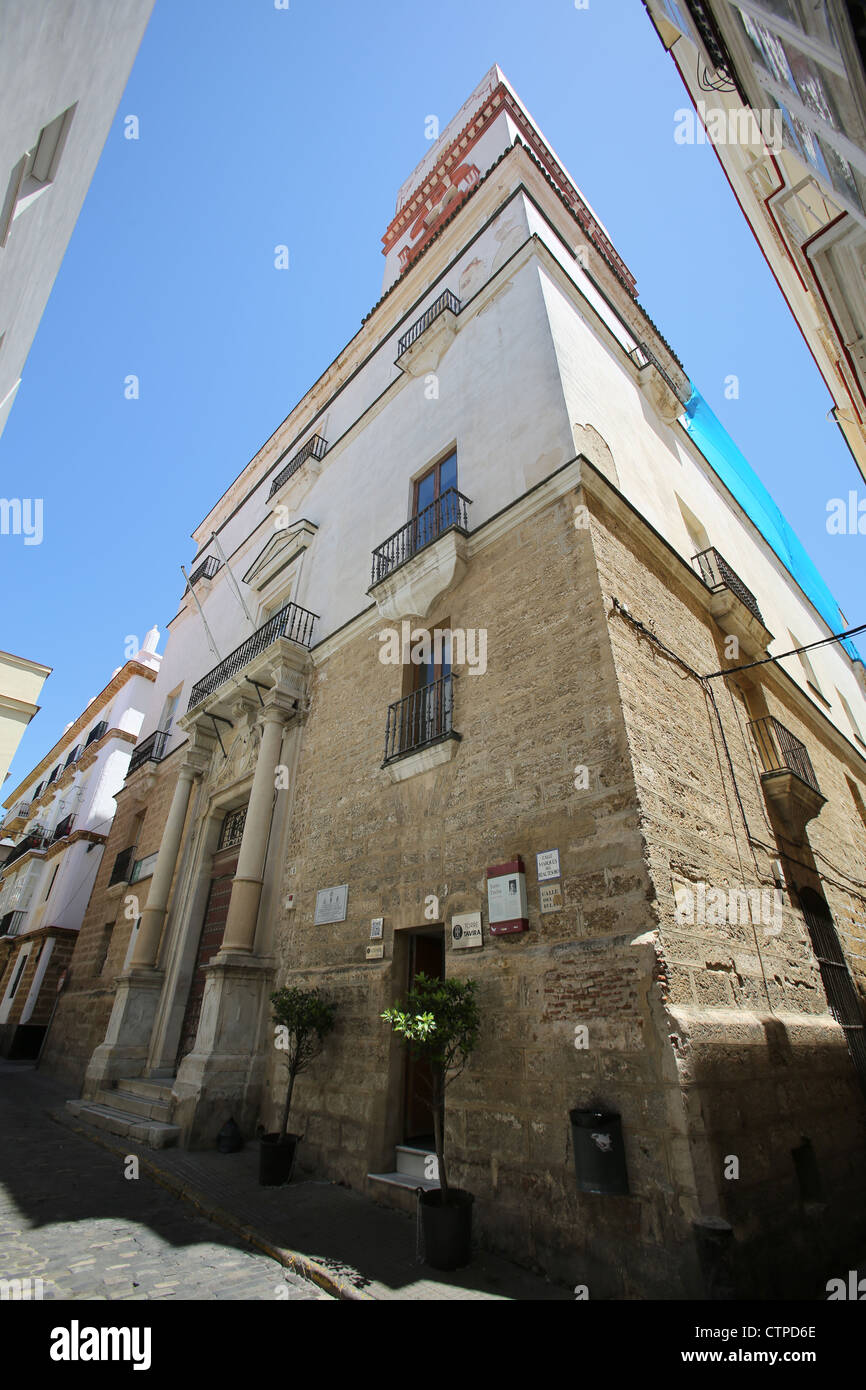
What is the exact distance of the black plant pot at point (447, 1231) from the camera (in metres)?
4.25

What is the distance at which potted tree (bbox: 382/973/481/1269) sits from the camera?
169 inches

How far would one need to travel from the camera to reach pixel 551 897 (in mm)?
5285

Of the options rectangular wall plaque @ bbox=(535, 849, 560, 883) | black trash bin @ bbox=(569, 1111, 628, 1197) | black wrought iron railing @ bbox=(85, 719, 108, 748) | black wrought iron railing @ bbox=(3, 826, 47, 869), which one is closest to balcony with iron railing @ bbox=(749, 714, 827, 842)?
rectangular wall plaque @ bbox=(535, 849, 560, 883)

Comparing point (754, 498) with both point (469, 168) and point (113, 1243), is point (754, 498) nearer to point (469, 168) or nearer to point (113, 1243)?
point (469, 168)

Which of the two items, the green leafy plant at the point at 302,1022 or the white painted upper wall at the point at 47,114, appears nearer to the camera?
the white painted upper wall at the point at 47,114

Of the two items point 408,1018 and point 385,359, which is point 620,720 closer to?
point 408,1018

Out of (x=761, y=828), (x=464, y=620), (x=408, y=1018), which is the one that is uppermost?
(x=464, y=620)

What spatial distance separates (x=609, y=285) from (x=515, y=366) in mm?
6267

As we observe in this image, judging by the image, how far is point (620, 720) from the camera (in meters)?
5.42

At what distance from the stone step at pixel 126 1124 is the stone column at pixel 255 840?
209 cm

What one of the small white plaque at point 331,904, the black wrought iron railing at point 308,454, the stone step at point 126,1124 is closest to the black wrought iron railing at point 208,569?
the black wrought iron railing at point 308,454

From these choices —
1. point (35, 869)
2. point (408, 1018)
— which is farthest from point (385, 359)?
point (35, 869)

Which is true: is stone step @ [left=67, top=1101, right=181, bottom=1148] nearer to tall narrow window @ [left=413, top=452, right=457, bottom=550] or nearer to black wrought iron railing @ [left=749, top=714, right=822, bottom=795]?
tall narrow window @ [left=413, top=452, right=457, bottom=550]

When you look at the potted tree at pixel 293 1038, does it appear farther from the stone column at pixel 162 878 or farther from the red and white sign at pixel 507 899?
the stone column at pixel 162 878
